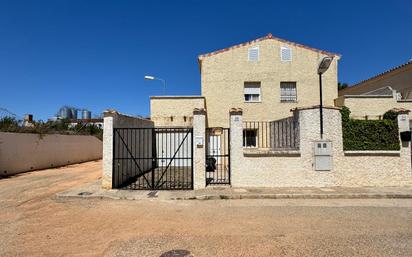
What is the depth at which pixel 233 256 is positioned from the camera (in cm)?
447

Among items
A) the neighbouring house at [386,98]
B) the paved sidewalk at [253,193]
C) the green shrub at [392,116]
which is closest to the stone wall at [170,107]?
the paved sidewalk at [253,193]

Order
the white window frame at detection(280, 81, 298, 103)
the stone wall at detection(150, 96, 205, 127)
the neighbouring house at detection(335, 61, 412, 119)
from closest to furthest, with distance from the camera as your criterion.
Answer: the neighbouring house at detection(335, 61, 412, 119) < the stone wall at detection(150, 96, 205, 127) < the white window frame at detection(280, 81, 298, 103)

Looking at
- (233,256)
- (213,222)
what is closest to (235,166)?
(213,222)

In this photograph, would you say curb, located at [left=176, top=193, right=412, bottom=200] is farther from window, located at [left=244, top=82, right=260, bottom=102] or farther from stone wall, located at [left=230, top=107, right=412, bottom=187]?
window, located at [left=244, top=82, right=260, bottom=102]

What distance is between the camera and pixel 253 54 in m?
18.4

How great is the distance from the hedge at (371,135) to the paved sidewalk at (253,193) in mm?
1610

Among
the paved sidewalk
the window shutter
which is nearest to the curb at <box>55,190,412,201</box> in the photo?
the paved sidewalk

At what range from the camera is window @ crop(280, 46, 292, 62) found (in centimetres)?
1839

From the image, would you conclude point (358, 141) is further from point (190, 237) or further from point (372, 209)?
point (190, 237)

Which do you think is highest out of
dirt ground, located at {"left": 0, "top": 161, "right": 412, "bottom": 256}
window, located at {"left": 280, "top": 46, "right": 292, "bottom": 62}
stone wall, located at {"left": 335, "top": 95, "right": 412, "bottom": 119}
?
window, located at {"left": 280, "top": 46, "right": 292, "bottom": 62}

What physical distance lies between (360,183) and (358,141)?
160 centimetres

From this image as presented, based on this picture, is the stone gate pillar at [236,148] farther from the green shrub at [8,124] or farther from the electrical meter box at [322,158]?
the green shrub at [8,124]

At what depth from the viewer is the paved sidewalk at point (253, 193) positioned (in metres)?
8.83

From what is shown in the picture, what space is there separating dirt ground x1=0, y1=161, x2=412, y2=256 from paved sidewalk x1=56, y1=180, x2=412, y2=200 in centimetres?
39
